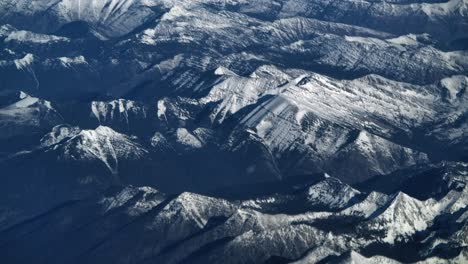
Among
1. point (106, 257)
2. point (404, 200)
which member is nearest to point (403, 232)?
point (404, 200)

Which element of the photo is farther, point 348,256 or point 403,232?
point 403,232

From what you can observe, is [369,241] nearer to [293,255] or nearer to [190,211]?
[293,255]

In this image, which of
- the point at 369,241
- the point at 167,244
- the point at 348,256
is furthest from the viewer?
the point at 167,244

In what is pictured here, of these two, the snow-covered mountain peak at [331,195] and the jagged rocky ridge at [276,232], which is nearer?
the jagged rocky ridge at [276,232]

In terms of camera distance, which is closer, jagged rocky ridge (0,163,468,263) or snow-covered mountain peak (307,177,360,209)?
jagged rocky ridge (0,163,468,263)

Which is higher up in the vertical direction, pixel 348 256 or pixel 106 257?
pixel 348 256

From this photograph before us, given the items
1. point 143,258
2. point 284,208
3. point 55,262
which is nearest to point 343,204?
point 284,208

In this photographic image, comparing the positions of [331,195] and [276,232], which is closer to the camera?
[276,232]

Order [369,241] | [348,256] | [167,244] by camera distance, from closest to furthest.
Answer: [348,256]
[369,241]
[167,244]

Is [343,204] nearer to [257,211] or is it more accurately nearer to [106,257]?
[257,211]

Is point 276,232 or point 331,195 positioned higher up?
point 276,232
